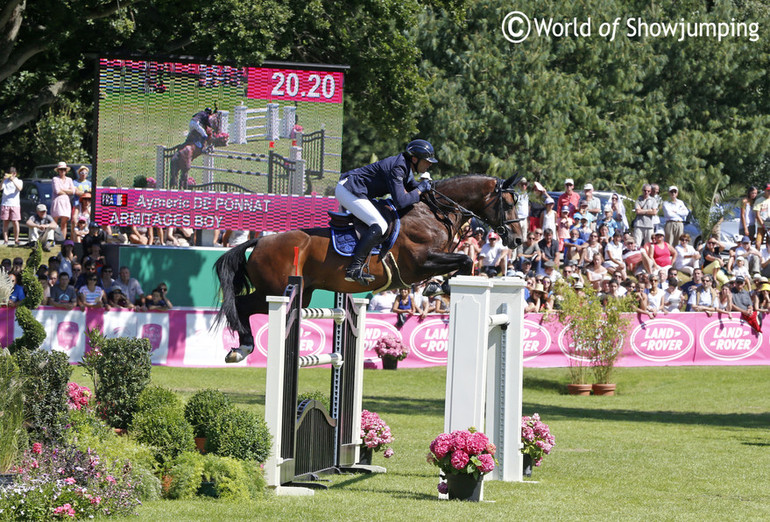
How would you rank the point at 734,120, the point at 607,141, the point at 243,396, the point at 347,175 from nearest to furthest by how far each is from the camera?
the point at 347,175, the point at 243,396, the point at 607,141, the point at 734,120

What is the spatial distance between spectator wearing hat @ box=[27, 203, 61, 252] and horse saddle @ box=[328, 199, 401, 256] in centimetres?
1389

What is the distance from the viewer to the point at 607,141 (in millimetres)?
36219

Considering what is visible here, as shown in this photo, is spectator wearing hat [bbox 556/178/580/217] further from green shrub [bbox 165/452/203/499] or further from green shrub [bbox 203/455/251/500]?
green shrub [bbox 165/452/203/499]

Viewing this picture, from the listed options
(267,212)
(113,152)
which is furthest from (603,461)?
(113,152)

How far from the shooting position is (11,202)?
2466 cm

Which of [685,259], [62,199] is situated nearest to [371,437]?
[62,199]

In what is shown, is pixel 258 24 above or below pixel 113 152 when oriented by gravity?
above

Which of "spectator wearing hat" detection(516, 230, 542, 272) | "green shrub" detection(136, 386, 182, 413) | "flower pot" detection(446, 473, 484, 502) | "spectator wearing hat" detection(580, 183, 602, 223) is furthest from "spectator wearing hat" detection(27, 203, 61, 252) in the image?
"flower pot" detection(446, 473, 484, 502)

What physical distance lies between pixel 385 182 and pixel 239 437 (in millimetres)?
3721

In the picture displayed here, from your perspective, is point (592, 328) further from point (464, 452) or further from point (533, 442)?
point (464, 452)

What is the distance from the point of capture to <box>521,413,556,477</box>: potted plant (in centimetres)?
988

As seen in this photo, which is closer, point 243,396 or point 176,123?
point 243,396

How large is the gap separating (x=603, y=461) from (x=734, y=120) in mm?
30726

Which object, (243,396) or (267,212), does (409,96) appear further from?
(243,396)
